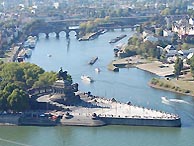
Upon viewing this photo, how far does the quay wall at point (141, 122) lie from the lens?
19.6 metres

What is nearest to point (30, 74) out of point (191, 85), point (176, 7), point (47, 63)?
point (191, 85)

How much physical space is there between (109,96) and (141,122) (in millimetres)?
4914

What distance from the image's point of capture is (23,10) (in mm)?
71375

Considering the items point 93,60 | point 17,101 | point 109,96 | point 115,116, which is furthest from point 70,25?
point 115,116

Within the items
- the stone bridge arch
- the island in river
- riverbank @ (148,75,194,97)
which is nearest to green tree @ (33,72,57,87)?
the island in river

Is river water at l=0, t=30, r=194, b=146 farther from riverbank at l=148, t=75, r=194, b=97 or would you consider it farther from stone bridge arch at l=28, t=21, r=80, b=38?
stone bridge arch at l=28, t=21, r=80, b=38

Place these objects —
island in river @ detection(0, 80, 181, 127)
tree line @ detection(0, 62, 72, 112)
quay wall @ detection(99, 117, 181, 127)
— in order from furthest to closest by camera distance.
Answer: tree line @ detection(0, 62, 72, 112), island in river @ detection(0, 80, 181, 127), quay wall @ detection(99, 117, 181, 127)

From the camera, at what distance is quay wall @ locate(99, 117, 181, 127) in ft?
64.4

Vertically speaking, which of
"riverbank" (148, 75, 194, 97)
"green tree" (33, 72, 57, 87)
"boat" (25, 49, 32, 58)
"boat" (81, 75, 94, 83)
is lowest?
"boat" (25, 49, 32, 58)

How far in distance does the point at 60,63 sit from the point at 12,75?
9.23 meters

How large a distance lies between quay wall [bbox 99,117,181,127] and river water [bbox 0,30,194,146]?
222 mm

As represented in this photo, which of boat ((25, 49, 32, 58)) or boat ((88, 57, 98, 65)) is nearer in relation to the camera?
boat ((88, 57, 98, 65))

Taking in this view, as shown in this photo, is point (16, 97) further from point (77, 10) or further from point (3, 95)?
point (77, 10)

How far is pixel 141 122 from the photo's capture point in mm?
19938
